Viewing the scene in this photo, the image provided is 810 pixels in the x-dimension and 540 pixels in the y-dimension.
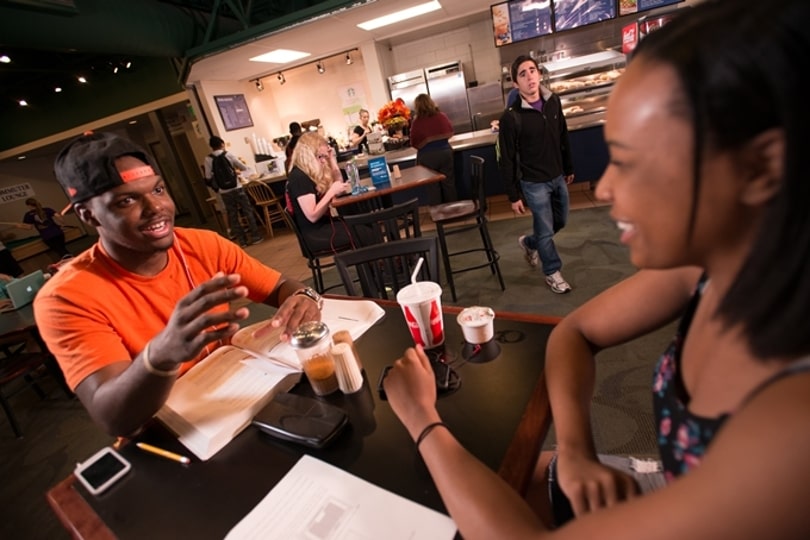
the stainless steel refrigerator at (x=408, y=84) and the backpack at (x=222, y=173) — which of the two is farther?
the stainless steel refrigerator at (x=408, y=84)

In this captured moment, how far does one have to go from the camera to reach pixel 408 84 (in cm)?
755

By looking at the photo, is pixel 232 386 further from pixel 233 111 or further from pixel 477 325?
pixel 233 111

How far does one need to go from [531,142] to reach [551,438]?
81.1 inches

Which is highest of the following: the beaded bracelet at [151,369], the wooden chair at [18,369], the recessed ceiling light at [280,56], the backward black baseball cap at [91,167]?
the recessed ceiling light at [280,56]

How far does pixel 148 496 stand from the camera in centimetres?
83

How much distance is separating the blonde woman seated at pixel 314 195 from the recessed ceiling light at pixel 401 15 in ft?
11.6

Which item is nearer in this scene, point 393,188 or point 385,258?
point 385,258

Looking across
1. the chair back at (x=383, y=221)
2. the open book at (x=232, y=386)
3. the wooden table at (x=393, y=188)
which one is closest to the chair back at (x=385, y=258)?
the open book at (x=232, y=386)

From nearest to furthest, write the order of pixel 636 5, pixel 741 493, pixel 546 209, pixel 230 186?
pixel 741 493 < pixel 546 209 < pixel 636 5 < pixel 230 186

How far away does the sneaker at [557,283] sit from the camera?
9.58 ft

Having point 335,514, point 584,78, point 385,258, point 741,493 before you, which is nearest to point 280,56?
point 584,78

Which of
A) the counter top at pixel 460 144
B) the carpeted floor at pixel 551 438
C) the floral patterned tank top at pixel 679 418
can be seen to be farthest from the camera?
the counter top at pixel 460 144

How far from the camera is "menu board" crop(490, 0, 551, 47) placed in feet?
19.8

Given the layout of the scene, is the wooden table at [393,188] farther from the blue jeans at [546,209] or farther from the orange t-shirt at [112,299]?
the orange t-shirt at [112,299]
